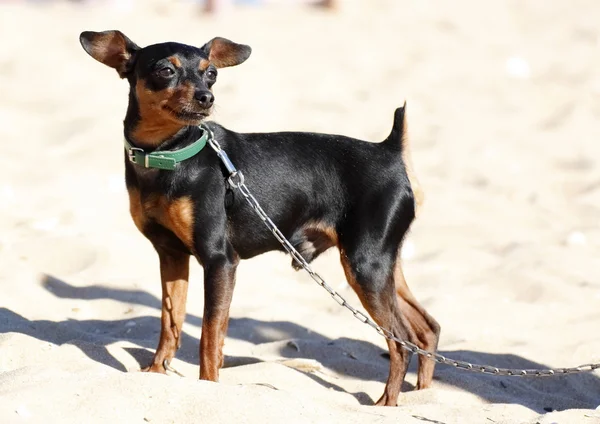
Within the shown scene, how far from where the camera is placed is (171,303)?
5.07 meters

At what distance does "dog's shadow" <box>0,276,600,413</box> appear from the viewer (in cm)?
507

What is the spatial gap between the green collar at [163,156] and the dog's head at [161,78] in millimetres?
110

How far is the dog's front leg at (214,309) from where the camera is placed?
15.1ft

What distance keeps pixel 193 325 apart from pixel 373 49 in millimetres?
6582

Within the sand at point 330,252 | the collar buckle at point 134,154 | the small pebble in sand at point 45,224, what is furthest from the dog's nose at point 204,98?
the small pebble in sand at point 45,224

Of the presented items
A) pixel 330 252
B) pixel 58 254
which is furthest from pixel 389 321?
pixel 58 254

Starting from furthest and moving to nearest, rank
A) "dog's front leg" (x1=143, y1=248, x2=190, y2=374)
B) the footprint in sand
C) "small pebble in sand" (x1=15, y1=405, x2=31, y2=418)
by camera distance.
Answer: the footprint in sand < "dog's front leg" (x1=143, y1=248, x2=190, y2=374) < "small pebble in sand" (x1=15, y1=405, x2=31, y2=418)

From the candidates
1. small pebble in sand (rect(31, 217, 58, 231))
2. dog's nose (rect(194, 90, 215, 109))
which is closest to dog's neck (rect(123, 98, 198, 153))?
dog's nose (rect(194, 90, 215, 109))

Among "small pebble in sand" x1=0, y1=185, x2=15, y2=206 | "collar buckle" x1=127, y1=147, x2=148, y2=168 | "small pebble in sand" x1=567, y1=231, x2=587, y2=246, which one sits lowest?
"small pebble in sand" x1=0, y1=185, x2=15, y2=206

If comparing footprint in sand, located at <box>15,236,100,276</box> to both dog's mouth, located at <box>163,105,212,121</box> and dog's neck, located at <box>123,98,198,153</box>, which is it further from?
dog's mouth, located at <box>163,105,212,121</box>

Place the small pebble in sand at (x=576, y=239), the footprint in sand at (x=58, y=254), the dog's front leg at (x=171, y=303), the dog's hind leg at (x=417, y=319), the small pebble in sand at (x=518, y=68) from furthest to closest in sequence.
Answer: the small pebble in sand at (x=518, y=68) < the small pebble in sand at (x=576, y=239) < the footprint in sand at (x=58, y=254) < the dog's hind leg at (x=417, y=319) < the dog's front leg at (x=171, y=303)

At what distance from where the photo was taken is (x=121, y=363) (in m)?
5.01

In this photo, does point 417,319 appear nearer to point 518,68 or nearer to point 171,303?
point 171,303

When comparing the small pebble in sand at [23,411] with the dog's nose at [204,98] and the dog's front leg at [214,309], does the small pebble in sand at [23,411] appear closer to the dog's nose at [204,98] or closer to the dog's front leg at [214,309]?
the dog's front leg at [214,309]
